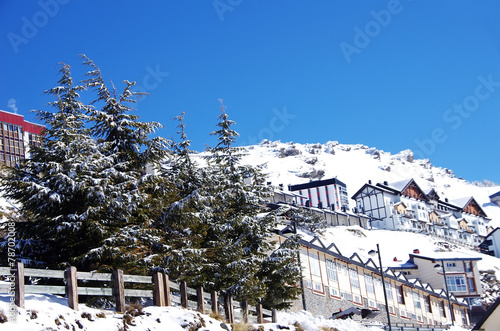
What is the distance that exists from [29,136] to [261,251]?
71342 mm

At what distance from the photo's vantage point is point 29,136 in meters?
90.2

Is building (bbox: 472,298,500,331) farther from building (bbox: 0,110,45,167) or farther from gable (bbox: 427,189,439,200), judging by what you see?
gable (bbox: 427,189,439,200)

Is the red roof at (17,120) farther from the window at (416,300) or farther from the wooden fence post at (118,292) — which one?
the wooden fence post at (118,292)

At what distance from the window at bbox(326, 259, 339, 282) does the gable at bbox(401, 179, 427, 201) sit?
7984 centimetres

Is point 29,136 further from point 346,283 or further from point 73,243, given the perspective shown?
point 73,243

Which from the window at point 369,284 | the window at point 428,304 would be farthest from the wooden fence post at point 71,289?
the window at point 428,304

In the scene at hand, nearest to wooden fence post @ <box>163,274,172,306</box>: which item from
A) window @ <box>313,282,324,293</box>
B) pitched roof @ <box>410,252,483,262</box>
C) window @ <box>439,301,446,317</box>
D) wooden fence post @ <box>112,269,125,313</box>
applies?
wooden fence post @ <box>112,269,125,313</box>

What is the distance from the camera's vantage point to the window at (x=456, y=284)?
8060 cm

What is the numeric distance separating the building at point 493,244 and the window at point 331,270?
242 ft

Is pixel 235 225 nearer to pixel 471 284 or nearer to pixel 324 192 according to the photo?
pixel 471 284

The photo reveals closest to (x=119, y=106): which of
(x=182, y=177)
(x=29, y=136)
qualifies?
(x=182, y=177)

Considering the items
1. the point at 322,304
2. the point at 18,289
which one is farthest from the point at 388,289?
the point at 18,289

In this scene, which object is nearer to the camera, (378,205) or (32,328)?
(32,328)

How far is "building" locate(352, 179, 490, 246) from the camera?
405ft
